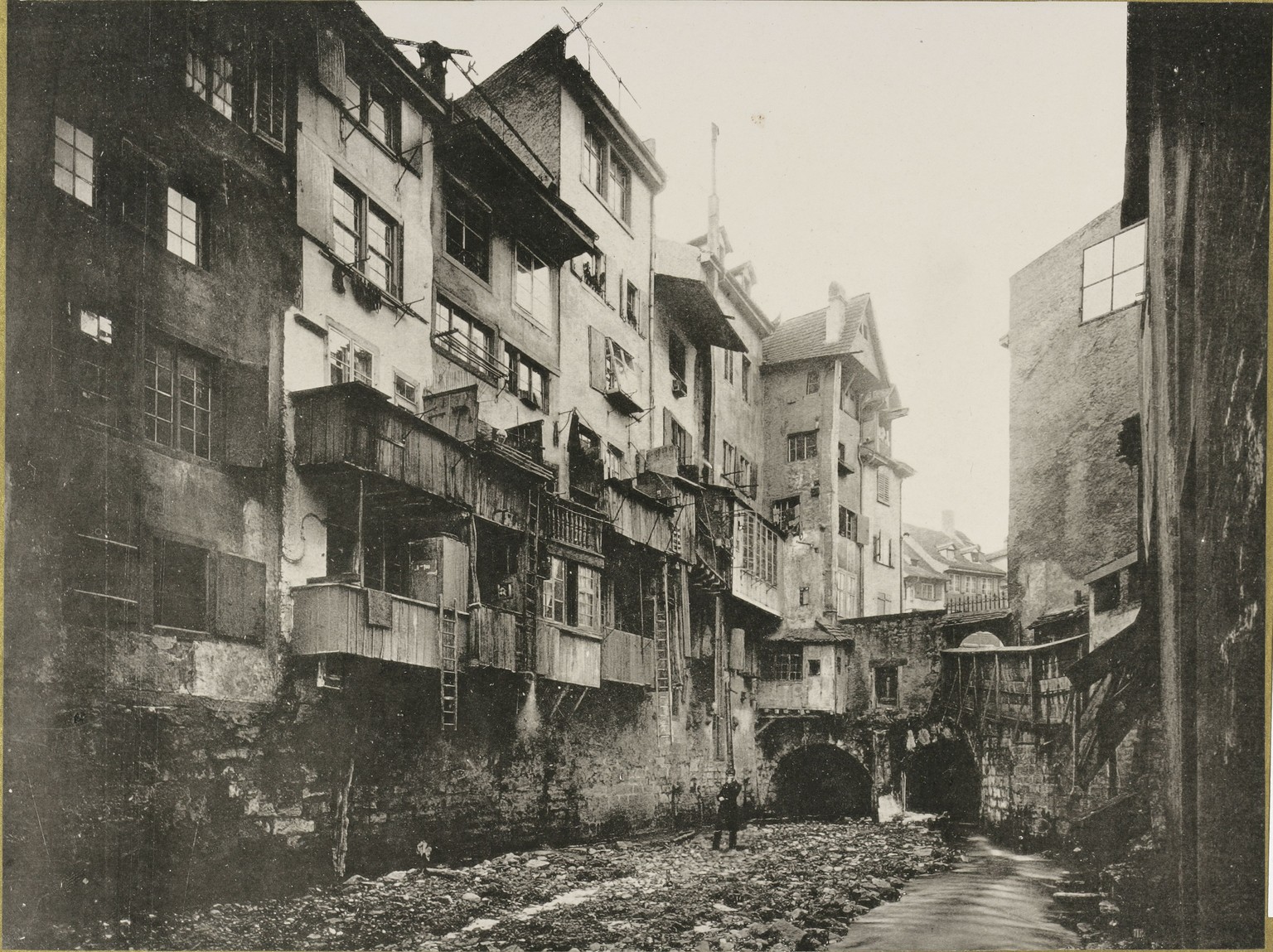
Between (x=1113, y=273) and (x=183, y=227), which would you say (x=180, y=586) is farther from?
(x=1113, y=273)

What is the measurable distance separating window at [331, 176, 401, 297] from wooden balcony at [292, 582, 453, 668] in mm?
3293

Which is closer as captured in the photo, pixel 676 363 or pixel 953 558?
pixel 953 558

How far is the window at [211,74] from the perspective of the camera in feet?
25.0

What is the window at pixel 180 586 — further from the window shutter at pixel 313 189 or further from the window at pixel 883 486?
the window at pixel 883 486

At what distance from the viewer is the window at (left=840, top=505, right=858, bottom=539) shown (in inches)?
760

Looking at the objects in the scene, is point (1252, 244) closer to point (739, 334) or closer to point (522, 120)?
point (522, 120)

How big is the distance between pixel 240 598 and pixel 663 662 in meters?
9.27

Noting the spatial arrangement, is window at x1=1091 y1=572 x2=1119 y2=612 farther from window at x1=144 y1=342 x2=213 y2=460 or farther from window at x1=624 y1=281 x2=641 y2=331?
window at x1=144 y1=342 x2=213 y2=460

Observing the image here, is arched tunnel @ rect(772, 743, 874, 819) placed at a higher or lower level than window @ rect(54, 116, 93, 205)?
lower

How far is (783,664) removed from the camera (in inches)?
→ 862

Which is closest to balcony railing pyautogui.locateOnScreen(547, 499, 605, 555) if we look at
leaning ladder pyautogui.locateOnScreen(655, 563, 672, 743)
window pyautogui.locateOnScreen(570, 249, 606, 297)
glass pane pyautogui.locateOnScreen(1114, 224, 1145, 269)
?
leaning ladder pyautogui.locateOnScreen(655, 563, 672, 743)

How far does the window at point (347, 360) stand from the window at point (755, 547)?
9.48m

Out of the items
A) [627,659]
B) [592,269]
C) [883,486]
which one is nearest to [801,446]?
[883,486]

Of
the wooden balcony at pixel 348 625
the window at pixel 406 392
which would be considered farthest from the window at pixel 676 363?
the wooden balcony at pixel 348 625
